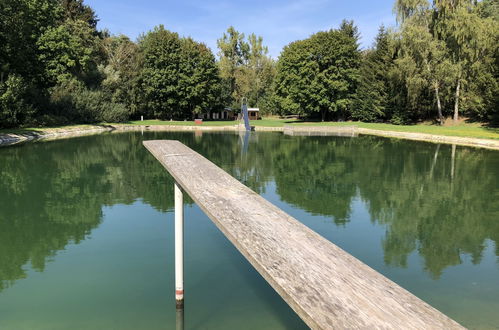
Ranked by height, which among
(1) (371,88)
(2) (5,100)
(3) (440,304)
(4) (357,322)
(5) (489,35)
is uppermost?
(5) (489,35)

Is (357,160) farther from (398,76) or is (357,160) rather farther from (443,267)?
(398,76)

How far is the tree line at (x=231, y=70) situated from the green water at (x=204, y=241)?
2425cm

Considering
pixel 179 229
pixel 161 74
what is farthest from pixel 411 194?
pixel 161 74

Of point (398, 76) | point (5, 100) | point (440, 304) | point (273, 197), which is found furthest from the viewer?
point (398, 76)

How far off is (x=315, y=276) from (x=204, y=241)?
6.35 meters

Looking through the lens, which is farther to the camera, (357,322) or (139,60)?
(139,60)

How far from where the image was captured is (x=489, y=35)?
37.2 m

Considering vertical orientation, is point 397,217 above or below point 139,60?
below

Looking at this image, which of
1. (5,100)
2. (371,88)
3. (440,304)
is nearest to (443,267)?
(440,304)

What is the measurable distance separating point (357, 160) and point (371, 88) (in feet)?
105

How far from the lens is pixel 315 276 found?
2.11m

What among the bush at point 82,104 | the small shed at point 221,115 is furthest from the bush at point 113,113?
the small shed at point 221,115

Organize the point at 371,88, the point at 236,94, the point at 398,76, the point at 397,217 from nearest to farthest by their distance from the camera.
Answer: the point at 397,217 → the point at 398,76 → the point at 371,88 → the point at 236,94

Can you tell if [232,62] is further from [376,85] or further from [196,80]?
[376,85]
